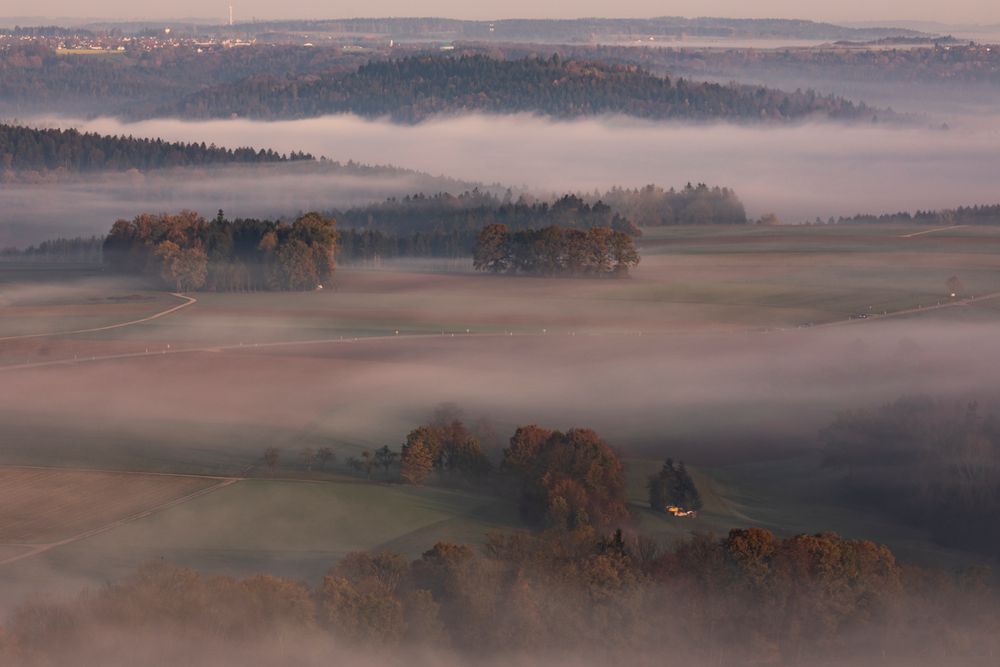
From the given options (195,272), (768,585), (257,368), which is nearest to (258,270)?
(195,272)

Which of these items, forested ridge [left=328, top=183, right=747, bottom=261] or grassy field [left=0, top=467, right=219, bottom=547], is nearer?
grassy field [left=0, top=467, right=219, bottom=547]

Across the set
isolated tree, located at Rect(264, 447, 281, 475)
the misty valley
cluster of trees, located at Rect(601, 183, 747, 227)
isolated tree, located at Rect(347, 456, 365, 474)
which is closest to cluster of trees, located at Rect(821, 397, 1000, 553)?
the misty valley

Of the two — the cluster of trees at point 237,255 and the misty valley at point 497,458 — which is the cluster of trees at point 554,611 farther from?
the cluster of trees at point 237,255

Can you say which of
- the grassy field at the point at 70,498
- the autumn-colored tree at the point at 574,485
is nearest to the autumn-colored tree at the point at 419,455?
the autumn-colored tree at the point at 574,485

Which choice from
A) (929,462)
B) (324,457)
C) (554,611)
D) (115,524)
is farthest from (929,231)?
(554,611)

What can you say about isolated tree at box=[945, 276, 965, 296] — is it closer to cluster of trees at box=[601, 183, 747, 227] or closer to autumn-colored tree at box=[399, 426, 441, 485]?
autumn-colored tree at box=[399, 426, 441, 485]

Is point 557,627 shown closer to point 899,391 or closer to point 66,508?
point 66,508

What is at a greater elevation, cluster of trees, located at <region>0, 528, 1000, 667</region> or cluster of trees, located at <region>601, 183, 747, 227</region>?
cluster of trees, located at <region>601, 183, 747, 227</region>
